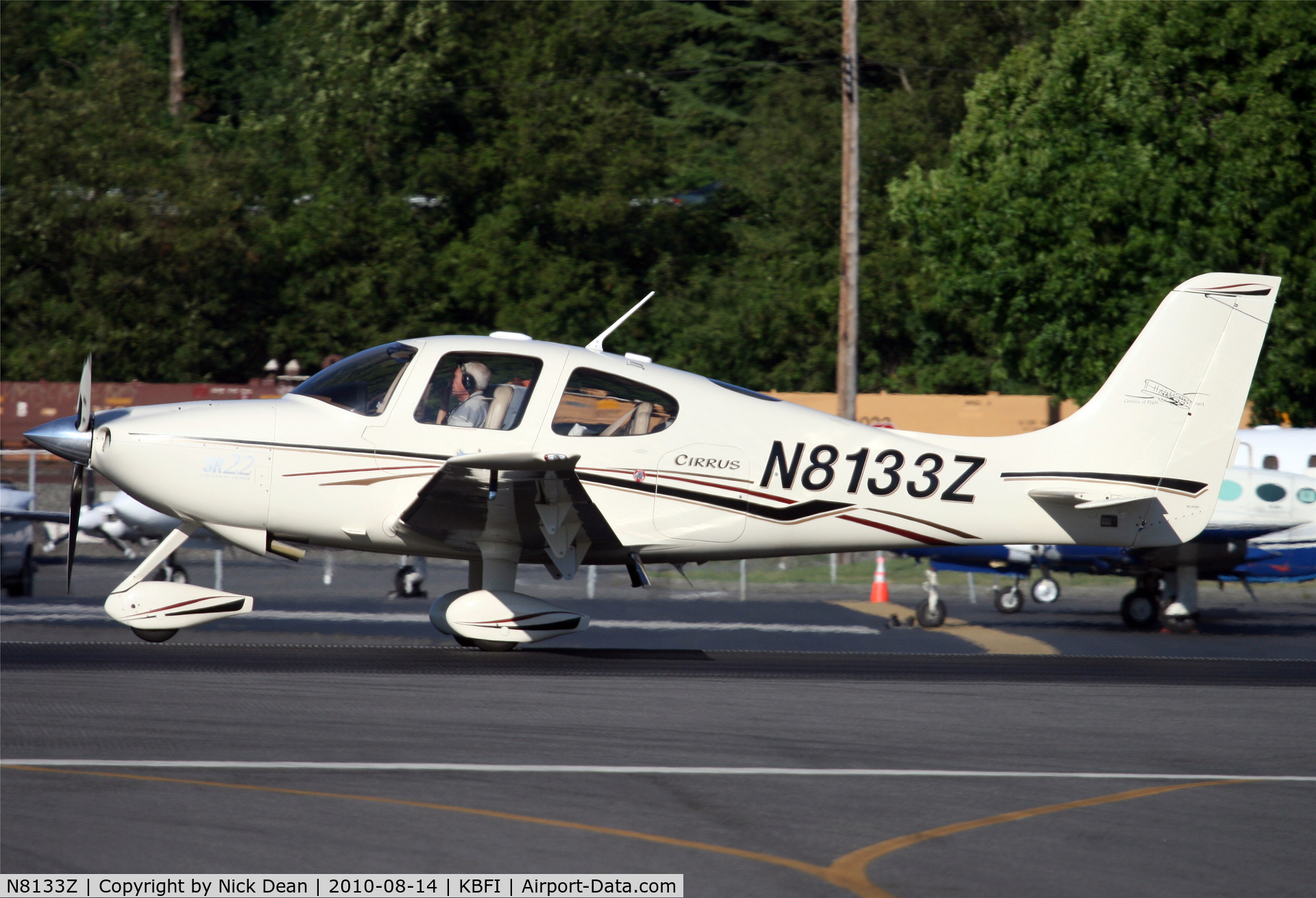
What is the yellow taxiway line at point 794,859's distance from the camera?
532 cm

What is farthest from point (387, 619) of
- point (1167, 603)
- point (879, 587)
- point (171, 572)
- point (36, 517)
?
point (1167, 603)

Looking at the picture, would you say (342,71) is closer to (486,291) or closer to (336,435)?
(486,291)

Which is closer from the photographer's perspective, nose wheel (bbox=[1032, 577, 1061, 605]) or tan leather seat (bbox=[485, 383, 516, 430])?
tan leather seat (bbox=[485, 383, 516, 430])

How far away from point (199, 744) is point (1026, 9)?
113 feet

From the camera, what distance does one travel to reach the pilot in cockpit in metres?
10.2

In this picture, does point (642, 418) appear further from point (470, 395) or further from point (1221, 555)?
point (1221, 555)

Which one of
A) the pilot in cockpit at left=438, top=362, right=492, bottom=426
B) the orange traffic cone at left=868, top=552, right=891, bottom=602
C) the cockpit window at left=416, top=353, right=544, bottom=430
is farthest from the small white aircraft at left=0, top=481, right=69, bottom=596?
the orange traffic cone at left=868, top=552, right=891, bottom=602

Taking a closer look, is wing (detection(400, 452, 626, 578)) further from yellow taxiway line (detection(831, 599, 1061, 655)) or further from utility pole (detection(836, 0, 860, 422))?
utility pole (detection(836, 0, 860, 422))

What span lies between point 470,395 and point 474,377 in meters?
0.14

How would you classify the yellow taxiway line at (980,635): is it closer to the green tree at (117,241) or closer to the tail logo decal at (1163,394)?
the tail logo decal at (1163,394)

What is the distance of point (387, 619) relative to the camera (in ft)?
44.9

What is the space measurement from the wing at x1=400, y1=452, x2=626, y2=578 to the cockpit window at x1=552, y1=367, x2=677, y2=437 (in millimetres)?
626

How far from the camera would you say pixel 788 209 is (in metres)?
36.5

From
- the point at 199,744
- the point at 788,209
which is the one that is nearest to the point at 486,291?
the point at 788,209
